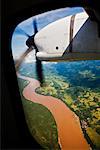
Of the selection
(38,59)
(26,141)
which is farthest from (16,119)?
(38,59)

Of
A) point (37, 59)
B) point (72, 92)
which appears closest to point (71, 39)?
point (37, 59)

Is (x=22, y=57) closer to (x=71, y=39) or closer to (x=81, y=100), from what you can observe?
(x=71, y=39)

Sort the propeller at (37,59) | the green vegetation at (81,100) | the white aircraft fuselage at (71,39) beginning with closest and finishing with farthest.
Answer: the white aircraft fuselage at (71,39) → the green vegetation at (81,100) → the propeller at (37,59)

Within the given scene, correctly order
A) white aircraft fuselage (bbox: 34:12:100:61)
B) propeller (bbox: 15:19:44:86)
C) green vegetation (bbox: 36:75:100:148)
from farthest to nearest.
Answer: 1. propeller (bbox: 15:19:44:86)
2. green vegetation (bbox: 36:75:100:148)
3. white aircraft fuselage (bbox: 34:12:100:61)

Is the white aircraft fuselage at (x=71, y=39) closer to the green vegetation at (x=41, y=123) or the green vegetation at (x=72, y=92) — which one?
the green vegetation at (x=72, y=92)

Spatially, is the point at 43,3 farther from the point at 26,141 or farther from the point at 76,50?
the point at 26,141

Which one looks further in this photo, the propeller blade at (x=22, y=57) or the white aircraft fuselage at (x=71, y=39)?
the propeller blade at (x=22, y=57)

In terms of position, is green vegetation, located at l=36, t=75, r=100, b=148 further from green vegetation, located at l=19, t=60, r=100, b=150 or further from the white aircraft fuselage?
the white aircraft fuselage
